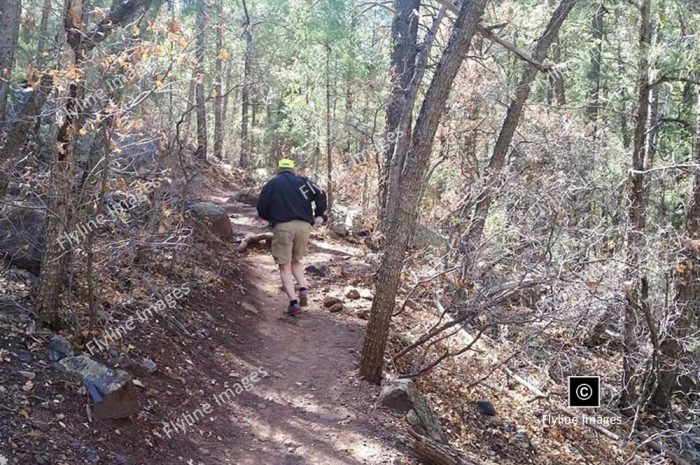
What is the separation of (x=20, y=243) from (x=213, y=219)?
5.15 meters

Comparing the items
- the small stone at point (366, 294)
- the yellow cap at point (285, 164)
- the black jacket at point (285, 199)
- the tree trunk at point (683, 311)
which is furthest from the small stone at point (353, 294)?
the tree trunk at point (683, 311)

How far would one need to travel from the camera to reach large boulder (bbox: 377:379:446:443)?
565 cm

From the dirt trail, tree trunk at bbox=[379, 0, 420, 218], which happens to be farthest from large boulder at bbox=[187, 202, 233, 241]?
tree trunk at bbox=[379, 0, 420, 218]

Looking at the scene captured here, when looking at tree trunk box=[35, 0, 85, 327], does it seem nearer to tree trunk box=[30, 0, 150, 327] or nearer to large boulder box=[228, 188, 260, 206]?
tree trunk box=[30, 0, 150, 327]

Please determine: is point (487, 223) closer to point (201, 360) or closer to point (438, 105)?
point (438, 105)

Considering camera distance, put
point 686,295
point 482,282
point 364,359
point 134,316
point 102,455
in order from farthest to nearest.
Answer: point 686,295
point 482,282
point 364,359
point 134,316
point 102,455

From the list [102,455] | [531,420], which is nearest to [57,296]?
[102,455]

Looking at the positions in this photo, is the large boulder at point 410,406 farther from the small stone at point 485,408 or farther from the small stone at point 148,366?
the small stone at point 148,366

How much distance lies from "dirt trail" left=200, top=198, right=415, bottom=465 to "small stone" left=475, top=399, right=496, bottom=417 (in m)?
1.78

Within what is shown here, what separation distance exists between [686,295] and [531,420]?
312 cm

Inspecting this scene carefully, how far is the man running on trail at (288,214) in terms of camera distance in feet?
25.5

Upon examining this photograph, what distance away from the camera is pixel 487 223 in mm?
10141

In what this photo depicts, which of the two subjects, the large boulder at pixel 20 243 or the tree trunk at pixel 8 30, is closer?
the large boulder at pixel 20 243

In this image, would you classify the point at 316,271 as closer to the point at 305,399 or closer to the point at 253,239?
the point at 253,239
